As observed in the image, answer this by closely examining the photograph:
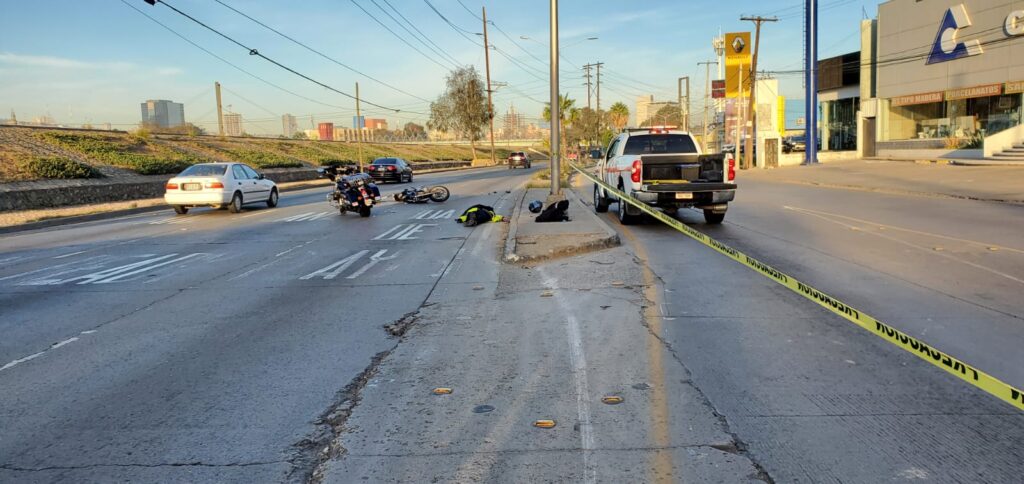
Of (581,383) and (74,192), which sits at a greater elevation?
(74,192)

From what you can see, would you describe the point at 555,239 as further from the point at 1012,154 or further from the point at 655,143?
the point at 1012,154

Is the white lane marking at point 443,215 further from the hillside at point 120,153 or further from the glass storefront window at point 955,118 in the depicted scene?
the glass storefront window at point 955,118

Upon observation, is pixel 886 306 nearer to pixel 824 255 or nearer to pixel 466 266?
pixel 824 255

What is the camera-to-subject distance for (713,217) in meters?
14.7

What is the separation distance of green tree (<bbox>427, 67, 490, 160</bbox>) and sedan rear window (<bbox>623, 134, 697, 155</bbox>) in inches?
2346

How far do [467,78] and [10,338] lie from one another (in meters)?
70.6

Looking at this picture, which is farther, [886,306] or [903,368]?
[886,306]

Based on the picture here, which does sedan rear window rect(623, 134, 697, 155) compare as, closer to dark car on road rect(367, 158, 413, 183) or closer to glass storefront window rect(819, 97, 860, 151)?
dark car on road rect(367, 158, 413, 183)

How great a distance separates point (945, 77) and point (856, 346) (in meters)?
40.1

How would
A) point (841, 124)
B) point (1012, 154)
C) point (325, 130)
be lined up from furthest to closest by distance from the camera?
point (325, 130) < point (841, 124) < point (1012, 154)

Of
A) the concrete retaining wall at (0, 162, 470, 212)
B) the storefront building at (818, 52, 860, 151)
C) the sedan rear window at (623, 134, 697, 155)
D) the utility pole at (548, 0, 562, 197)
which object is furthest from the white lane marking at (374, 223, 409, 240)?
the storefront building at (818, 52, 860, 151)

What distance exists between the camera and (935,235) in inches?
479

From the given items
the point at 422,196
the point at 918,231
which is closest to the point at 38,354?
the point at 918,231

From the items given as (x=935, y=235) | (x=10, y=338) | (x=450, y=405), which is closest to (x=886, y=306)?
(x=450, y=405)
